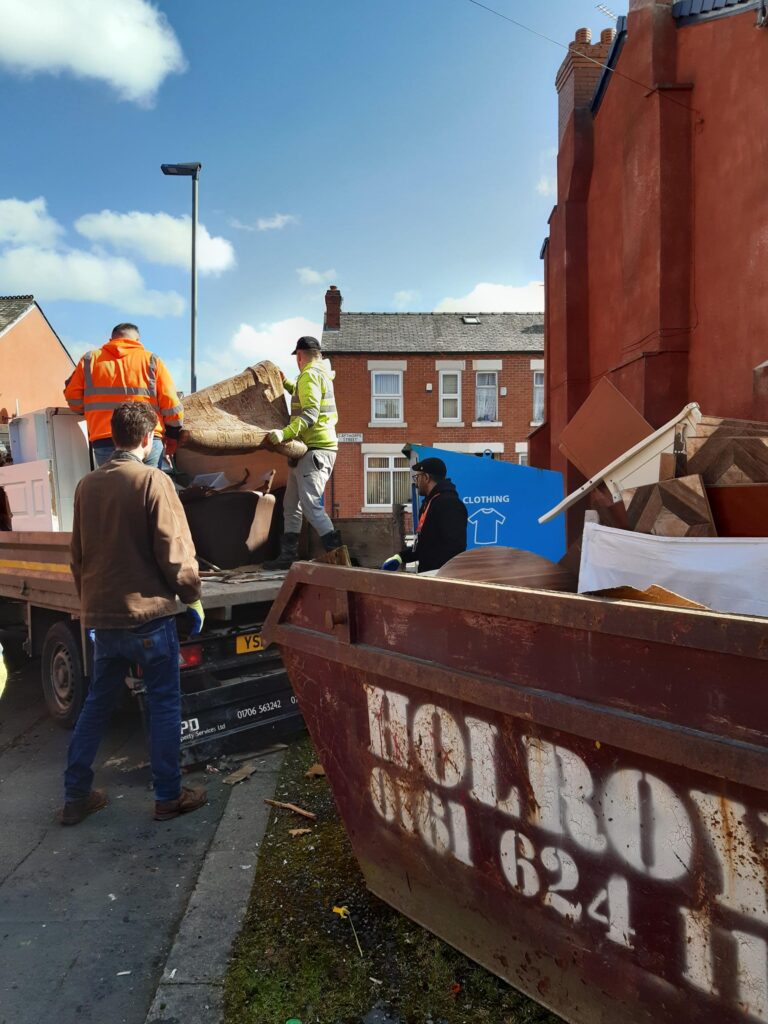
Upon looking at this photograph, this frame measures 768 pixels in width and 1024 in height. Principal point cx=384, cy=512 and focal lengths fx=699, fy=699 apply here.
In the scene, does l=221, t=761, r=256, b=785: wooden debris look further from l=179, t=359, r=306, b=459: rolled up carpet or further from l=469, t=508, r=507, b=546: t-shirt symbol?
l=469, t=508, r=507, b=546: t-shirt symbol

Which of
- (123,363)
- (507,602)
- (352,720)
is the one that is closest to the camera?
(507,602)

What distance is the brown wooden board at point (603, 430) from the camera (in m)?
3.39

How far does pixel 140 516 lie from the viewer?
3.56 m

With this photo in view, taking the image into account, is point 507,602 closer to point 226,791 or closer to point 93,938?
point 93,938

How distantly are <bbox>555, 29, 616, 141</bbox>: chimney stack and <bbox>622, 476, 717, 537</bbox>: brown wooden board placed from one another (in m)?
8.10

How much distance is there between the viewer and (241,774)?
13.5ft

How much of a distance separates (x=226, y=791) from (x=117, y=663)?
1.00m

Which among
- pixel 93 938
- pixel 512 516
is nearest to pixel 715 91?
pixel 512 516

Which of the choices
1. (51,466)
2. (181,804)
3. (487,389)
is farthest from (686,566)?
(487,389)

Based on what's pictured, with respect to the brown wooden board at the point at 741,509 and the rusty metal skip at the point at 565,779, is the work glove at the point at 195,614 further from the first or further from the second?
the brown wooden board at the point at 741,509

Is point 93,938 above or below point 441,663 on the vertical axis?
below

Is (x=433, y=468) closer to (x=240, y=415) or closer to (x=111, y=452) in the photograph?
(x=240, y=415)

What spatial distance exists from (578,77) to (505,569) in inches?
350

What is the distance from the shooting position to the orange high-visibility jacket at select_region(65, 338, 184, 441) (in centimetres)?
477
